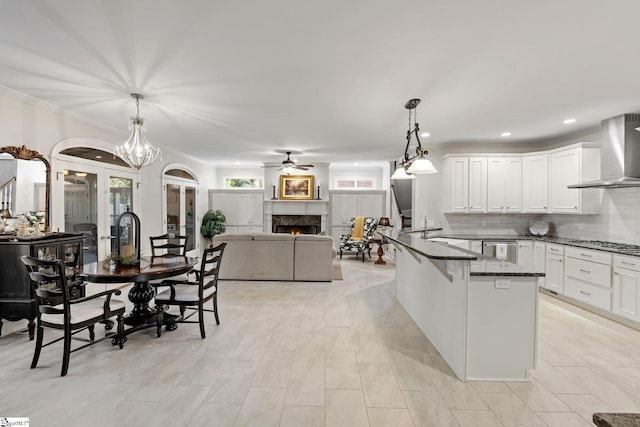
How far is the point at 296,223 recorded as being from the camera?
901cm

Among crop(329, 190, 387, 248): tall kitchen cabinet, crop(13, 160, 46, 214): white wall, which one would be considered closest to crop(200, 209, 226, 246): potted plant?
crop(329, 190, 387, 248): tall kitchen cabinet

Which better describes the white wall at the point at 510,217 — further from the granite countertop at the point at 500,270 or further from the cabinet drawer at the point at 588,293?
the granite countertop at the point at 500,270

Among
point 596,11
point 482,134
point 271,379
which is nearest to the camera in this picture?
point 596,11

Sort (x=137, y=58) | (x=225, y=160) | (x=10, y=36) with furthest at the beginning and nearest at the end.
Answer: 1. (x=225, y=160)
2. (x=137, y=58)
3. (x=10, y=36)

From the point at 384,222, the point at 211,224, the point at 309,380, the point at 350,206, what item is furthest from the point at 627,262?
the point at 211,224

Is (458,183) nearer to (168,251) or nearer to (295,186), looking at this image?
(295,186)

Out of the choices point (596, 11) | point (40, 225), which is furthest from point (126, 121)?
point (596, 11)

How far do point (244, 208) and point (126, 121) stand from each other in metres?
4.79

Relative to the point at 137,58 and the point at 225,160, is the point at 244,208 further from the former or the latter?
the point at 137,58

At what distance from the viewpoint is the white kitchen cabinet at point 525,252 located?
499 centimetres

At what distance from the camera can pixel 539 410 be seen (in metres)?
2.10

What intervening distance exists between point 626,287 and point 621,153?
1764 mm

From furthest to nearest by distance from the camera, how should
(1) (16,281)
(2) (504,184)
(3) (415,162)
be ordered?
(2) (504,184) < (3) (415,162) < (1) (16,281)

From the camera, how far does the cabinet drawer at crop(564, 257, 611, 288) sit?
12.4ft
